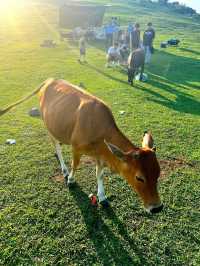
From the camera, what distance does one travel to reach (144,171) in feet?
18.5

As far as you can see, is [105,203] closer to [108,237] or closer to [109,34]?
[108,237]

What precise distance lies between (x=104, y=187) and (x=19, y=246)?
267 centimetres

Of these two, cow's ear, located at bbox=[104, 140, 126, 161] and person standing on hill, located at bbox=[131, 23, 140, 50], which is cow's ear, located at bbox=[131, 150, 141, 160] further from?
person standing on hill, located at bbox=[131, 23, 140, 50]

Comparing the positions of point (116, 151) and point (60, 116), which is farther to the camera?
point (60, 116)

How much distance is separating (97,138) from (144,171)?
157cm

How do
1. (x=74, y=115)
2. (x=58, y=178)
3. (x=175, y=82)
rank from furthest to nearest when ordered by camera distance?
(x=175, y=82)
(x=58, y=178)
(x=74, y=115)

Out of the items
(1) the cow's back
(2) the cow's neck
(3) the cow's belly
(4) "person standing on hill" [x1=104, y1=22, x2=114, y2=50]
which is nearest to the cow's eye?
(2) the cow's neck

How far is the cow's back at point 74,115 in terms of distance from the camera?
22.7 feet

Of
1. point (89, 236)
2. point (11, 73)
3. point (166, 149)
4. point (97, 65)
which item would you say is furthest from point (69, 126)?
point (97, 65)

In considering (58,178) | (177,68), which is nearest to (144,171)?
(58,178)

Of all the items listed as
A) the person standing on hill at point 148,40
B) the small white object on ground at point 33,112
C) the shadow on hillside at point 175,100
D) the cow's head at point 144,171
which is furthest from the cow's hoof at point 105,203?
the person standing on hill at point 148,40

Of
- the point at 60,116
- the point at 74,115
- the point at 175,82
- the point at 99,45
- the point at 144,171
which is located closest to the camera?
the point at 144,171

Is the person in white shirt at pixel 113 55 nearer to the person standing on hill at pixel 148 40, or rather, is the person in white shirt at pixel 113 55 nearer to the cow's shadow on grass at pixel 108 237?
the person standing on hill at pixel 148 40

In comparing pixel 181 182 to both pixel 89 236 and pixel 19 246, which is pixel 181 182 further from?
pixel 19 246
